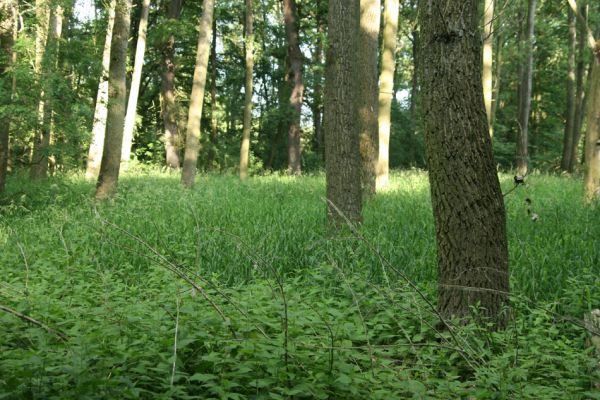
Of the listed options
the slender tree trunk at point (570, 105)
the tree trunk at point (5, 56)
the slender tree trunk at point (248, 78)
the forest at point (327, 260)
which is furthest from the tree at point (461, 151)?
the slender tree trunk at point (570, 105)

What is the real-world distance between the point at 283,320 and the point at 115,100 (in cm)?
940

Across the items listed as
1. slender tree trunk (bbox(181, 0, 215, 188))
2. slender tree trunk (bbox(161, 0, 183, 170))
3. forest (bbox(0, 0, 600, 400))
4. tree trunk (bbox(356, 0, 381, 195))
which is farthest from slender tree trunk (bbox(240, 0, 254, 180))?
slender tree trunk (bbox(161, 0, 183, 170))

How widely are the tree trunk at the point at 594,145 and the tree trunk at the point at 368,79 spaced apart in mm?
4311

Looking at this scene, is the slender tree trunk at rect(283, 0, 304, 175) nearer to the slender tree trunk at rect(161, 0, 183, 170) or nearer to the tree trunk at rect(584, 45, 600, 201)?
the slender tree trunk at rect(161, 0, 183, 170)

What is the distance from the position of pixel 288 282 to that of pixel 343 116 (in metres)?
3.03

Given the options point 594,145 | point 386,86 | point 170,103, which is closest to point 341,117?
point 594,145

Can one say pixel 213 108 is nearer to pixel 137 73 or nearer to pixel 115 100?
pixel 137 73

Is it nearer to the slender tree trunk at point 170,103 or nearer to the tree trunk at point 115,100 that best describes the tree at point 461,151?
the tree trunk at point 115,100

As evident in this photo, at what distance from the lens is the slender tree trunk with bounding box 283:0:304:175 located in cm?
2573

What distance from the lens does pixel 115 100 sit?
11867 mm

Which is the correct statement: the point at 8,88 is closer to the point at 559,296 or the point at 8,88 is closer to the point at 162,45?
the point at 559,296

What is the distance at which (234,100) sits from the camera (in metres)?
37.8

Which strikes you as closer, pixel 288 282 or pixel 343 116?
pixel 288 282

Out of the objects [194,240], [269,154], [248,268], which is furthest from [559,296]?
[269,154]
